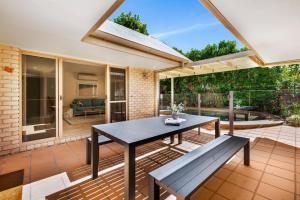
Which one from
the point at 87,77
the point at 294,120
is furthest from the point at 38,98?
the point at 294,120

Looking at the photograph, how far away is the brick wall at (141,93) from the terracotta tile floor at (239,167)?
1974 millimetres

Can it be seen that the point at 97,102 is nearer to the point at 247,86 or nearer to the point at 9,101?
the point at 9,101

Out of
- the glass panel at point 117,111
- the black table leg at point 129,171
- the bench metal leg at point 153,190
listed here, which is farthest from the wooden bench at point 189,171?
the glass panel at point 117,111

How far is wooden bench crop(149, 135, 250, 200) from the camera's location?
1.34 meters

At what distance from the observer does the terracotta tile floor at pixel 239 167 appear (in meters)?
2.01

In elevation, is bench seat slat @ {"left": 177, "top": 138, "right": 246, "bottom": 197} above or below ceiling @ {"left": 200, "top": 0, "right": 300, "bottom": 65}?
below

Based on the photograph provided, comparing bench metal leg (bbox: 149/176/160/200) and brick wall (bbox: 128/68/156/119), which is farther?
brick wall (bbox: 128/68/156/119)

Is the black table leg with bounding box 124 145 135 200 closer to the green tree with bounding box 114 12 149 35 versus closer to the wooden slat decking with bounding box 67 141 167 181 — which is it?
the wooden slat decking with bounding box 67 141 167 181

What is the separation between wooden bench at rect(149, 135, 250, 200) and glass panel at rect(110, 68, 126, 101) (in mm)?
3553

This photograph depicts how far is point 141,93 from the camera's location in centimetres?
568

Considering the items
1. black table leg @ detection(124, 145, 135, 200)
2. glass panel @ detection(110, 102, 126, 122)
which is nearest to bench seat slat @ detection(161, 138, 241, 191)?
black table leg @ detection(124, 145, 135, 200)

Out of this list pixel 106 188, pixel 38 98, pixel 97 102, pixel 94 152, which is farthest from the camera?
pixel 97 102

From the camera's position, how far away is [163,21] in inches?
614

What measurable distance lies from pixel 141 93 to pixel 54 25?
3.70m
